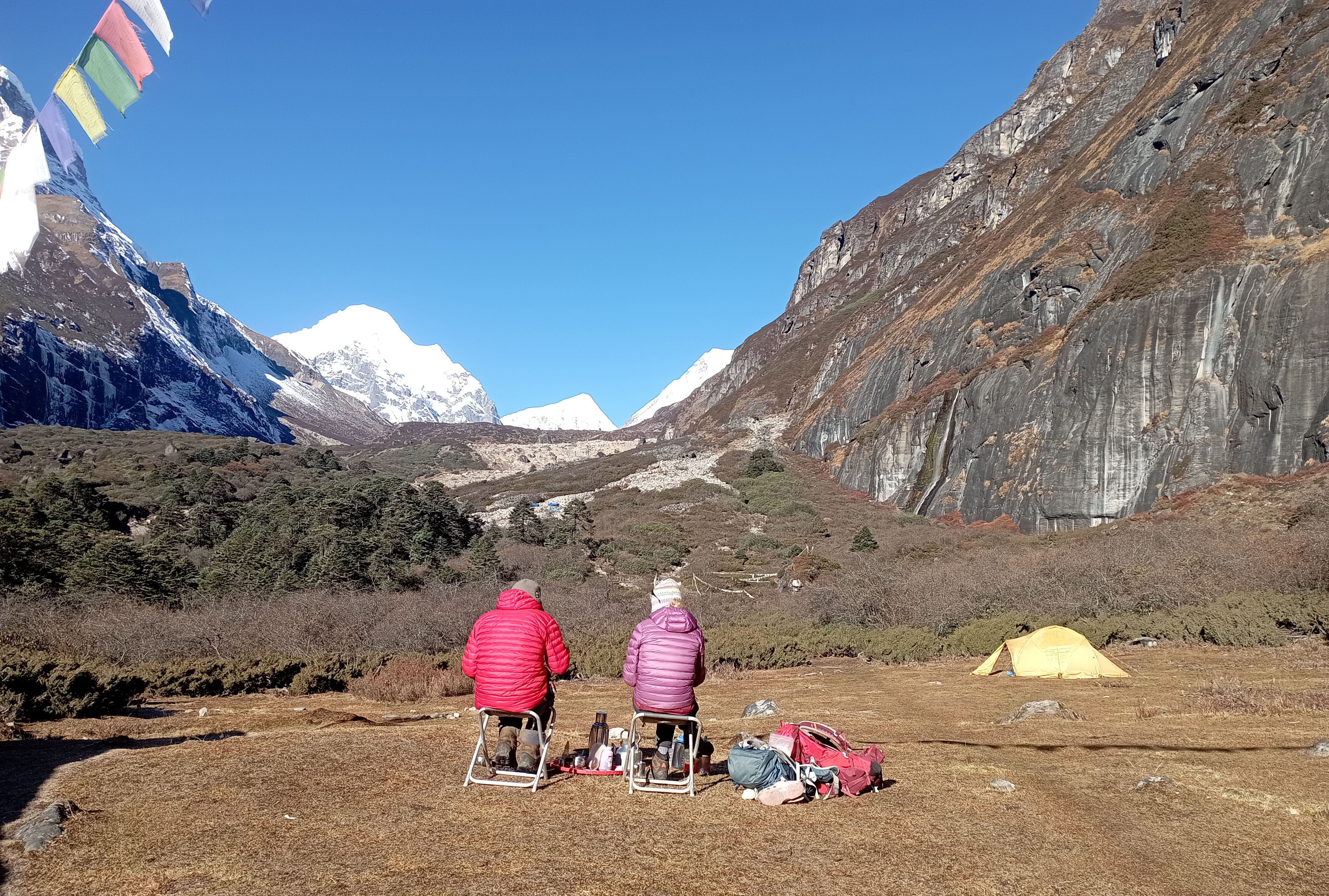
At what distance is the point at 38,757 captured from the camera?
292 inches

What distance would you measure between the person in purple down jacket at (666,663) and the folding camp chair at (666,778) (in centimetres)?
6

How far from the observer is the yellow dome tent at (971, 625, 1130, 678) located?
1513 centimetres

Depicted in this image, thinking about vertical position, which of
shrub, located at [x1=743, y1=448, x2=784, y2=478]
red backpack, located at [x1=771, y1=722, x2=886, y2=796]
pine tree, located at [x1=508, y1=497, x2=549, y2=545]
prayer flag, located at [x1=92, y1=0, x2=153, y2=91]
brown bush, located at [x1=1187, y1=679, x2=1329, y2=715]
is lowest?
red backpack, located at [x1=771, y1=722, x2=886, y2=796]

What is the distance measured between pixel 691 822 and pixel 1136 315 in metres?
36.6

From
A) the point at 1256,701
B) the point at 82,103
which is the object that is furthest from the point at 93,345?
the point at 1256,701

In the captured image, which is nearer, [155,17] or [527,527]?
[155,17]

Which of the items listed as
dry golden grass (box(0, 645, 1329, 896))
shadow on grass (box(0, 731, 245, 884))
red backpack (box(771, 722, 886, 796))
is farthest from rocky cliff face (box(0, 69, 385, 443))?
red backpack (box(771, 722, 886, 796))

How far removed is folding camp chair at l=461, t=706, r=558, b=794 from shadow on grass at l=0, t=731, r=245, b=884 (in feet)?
10.1

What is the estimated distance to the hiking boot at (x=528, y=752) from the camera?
6902 millimetres

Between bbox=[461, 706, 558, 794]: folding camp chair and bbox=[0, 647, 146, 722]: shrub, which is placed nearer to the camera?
bbox=[461, 706, 558, 794]: folding camp chair

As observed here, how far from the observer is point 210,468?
49.5m

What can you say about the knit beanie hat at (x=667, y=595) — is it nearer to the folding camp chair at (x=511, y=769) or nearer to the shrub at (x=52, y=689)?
the folding camp chair at (x=511, y=769)

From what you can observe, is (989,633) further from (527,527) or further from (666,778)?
(527,527)

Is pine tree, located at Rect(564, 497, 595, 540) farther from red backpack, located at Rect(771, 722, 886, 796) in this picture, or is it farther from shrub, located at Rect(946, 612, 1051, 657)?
red backpack, located at Rect(771, 722, 886, 796)
